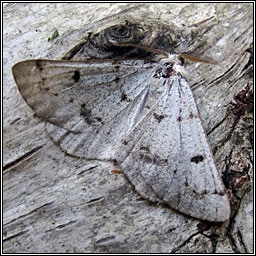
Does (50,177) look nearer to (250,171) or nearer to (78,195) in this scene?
(78,195)

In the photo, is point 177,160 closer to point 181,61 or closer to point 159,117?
point 159,117

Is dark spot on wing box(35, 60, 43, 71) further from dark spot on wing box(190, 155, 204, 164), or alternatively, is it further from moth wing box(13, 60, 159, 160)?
dark spot on wing box(190, 155, 204, 164)

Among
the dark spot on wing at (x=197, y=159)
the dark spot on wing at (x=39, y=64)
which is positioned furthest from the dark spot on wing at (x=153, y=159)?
the dark spot on wing at (x=39, y=64)

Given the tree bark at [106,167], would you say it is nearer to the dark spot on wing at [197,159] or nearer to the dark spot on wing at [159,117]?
the dark spot on wing at [197,159]

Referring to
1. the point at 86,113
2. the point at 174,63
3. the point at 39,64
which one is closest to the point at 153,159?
the point at 86,113

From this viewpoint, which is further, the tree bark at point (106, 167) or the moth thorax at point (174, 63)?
the moth thorax at point (174, 63)

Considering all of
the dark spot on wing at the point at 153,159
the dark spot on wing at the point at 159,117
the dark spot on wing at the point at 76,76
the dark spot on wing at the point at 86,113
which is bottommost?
the dark spot on wing at the point at 153,159
